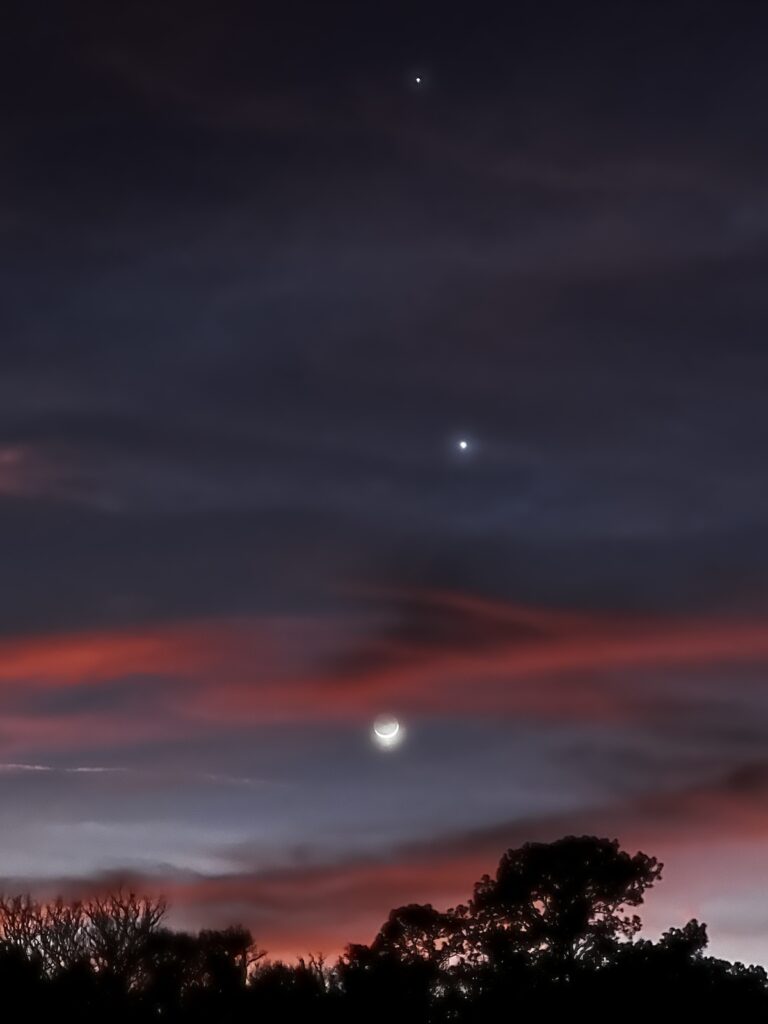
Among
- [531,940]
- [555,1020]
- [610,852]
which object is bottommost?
[555,1020]

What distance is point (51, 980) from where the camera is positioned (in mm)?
83312

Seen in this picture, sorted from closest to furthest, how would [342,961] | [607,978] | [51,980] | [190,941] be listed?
[51,980], [607,978], [342,961], [190,941]

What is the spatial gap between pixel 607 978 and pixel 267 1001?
67.7 ft

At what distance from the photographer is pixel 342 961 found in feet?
332

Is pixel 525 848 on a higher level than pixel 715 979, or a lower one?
higher

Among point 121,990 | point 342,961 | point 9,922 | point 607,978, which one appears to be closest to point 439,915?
point 342,961

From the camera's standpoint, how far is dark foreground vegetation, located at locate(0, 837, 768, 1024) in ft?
279

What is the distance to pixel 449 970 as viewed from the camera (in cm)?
9931

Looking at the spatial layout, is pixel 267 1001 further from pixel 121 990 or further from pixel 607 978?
pixel 607 978

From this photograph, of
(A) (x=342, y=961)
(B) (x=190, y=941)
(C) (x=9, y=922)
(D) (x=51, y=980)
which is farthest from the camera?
(C) (x=9, y=922)

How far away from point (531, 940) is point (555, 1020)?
13.3 meters

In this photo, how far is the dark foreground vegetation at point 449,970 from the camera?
85.1 m

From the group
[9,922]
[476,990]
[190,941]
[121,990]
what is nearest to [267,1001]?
[121,990]

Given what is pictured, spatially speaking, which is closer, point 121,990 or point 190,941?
point 121,990
